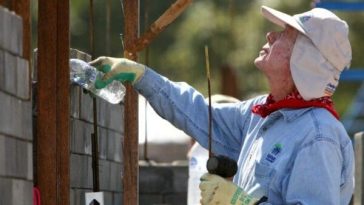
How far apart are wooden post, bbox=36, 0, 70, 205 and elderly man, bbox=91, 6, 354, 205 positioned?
0.17 m

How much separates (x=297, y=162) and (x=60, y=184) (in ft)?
3.42

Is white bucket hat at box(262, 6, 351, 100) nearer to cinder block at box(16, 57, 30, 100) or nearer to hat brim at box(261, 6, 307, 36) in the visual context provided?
hat brim at box(261, 6, 307, 36)

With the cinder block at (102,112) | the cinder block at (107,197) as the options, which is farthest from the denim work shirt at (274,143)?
the cinder block at (107,197)

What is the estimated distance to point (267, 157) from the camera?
630cm

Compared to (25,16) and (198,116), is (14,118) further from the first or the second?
(198,116)

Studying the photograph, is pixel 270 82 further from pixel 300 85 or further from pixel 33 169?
pixel 33 169

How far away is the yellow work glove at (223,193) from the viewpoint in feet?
20.1

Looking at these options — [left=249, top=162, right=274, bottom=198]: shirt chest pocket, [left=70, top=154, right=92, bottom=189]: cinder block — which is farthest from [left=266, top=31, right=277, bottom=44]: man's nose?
[left=70, top=154, right=92, bottom=189]: cinder block

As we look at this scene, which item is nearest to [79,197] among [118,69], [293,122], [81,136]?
[81,136]

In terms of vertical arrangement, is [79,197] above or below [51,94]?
below

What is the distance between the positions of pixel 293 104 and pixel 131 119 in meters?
0.75

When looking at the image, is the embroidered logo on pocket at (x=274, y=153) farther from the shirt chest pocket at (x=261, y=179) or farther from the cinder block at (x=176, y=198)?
the cinder block at (x=176, y=198)

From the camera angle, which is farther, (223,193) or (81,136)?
(81,136)

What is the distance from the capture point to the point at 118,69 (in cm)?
634
